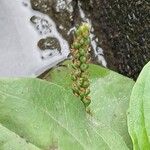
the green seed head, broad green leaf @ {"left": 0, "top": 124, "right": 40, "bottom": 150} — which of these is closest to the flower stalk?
the green seed head

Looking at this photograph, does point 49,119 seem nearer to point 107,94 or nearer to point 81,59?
point 81,59

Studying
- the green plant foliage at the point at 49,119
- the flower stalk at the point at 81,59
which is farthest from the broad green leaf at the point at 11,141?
the flower stalk at the point at 81,59

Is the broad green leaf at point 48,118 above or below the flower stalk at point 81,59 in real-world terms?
below

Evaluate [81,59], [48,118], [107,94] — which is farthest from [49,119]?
[107,94]

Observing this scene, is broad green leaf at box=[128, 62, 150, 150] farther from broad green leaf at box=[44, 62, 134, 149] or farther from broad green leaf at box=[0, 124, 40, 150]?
broad green leaf at box=[0, 124, 40, 150]

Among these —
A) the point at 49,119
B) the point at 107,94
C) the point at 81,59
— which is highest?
the point at 81,59

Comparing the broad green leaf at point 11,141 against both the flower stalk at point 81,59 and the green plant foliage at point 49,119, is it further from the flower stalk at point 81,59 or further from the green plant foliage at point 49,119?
the flower stalk at point 81,59
